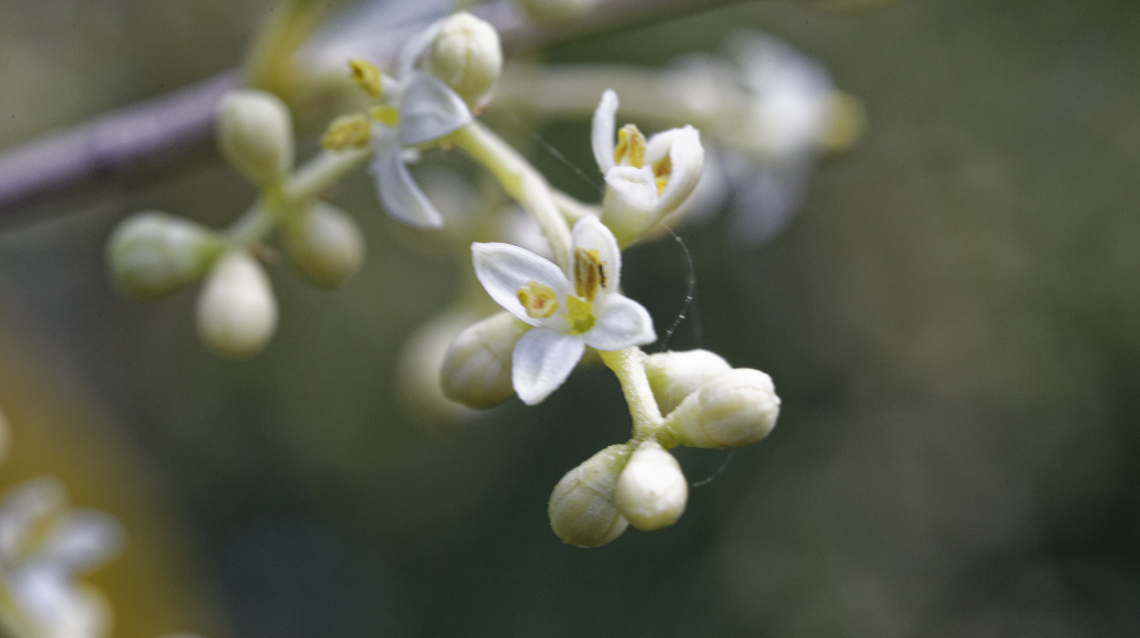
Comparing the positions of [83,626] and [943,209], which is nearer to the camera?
[83,626]

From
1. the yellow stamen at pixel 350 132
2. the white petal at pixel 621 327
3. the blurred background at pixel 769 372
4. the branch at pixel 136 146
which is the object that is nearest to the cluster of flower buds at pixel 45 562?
the branch at pixel 136 146

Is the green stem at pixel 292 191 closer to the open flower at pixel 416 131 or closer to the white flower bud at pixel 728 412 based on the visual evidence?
the open flower at pixel 416 131

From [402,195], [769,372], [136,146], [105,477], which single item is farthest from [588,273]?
[105,477]

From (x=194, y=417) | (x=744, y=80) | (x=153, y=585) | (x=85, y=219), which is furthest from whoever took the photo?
(x=194, y=417)

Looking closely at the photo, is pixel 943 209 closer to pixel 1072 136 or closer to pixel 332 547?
pixel 1072 136

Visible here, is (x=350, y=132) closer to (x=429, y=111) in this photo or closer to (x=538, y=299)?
(x=429, y=111)

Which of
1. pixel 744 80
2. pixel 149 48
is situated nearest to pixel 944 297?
pixel 744 80
